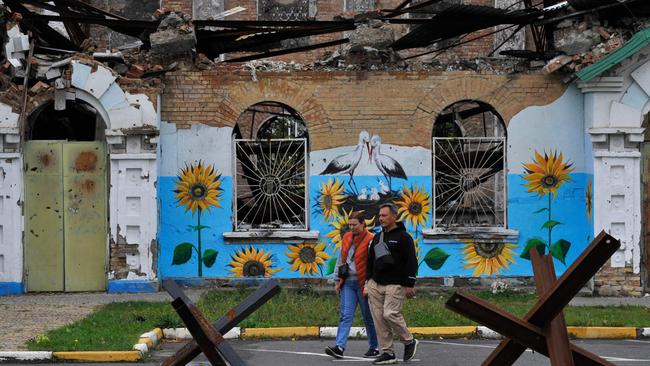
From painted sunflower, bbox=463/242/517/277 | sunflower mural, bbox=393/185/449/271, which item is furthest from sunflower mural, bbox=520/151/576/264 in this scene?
sunflower mural, bbox=393/185/449/271

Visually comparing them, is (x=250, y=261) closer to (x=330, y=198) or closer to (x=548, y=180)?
(x=330, y=198)

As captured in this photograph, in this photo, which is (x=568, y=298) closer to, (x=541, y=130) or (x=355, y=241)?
(x=355, y=241)

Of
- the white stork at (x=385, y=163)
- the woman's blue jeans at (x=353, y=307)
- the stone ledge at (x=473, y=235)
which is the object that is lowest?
the woman's blue jeans at (x=353, y=307)

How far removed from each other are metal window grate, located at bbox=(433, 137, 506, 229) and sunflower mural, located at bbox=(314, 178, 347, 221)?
1.52 meters

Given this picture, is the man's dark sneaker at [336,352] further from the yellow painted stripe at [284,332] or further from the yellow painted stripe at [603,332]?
the yellow painted stripe at [603,332]

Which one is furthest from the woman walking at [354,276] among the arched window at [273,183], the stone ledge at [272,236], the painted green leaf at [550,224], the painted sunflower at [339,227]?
the painted green leaf at [550,224]

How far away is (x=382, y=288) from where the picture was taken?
11.6 metres

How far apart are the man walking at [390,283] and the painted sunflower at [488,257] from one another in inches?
257

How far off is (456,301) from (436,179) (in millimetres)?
13350

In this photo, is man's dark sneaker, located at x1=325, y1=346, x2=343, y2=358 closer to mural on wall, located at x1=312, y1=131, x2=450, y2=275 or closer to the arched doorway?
mural on wall, located at x1=312, y1=131, x2=450, y2=275

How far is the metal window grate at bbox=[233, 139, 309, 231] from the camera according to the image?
59.4ft

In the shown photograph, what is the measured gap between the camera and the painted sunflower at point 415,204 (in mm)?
18125

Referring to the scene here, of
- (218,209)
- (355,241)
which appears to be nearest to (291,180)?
(218,209)

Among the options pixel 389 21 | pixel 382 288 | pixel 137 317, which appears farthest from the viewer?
pixel 389 21
